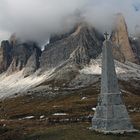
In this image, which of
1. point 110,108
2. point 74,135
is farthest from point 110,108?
point 74,135

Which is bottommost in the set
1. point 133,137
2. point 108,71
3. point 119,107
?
point 133,137

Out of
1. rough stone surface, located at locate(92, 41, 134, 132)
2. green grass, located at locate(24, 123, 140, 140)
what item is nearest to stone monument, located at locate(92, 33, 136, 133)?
rough stone surface, located at locate(92, 41, 134, 132)

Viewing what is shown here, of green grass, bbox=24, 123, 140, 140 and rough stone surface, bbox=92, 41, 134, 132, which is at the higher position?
rough stone surface, bbox=92, 41, 134, 132

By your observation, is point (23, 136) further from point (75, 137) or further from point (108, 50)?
point (108, 50)

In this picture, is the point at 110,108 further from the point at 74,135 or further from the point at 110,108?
the point at 74,135

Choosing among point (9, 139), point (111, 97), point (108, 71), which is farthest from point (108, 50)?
point (9, 139)

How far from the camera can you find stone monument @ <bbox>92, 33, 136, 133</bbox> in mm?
61938

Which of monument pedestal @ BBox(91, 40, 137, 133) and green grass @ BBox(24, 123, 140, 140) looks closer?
green grass @ BBox(24, 123, 140, 140)

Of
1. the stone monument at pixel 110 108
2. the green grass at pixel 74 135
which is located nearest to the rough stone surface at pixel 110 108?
the stone monument at pixel 110 108

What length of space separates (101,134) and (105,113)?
4.89 m

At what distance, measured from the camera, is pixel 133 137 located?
189ft

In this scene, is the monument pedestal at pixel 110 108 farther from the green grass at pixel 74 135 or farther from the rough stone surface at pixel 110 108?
the green grass at pixel 74 135

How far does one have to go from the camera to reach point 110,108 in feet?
A: 206

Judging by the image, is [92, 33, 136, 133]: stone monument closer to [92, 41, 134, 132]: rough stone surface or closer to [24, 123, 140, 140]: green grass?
[92, 41, 134, 132]: rough stone surface
